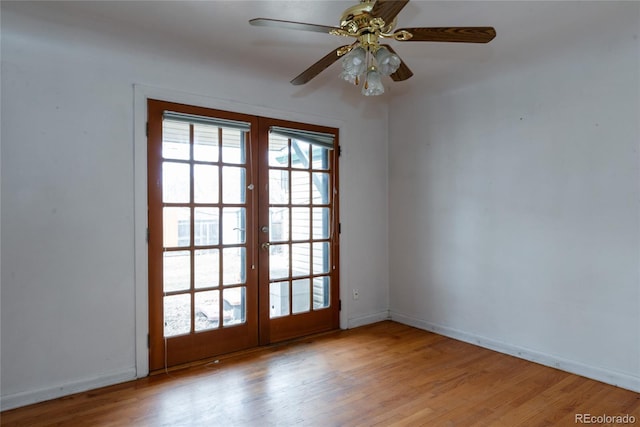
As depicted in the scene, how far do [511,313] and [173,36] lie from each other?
3498mm

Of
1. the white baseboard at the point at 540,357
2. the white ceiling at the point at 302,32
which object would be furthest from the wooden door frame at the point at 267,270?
the white baseboard at the point at 540,357

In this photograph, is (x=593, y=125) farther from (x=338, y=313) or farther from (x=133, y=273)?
(x=133, y=273)

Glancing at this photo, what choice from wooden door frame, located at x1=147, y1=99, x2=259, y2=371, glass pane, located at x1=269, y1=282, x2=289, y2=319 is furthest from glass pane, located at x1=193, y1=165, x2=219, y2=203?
glass pane, located at x1=269, y1=282, x2=289, y2=319

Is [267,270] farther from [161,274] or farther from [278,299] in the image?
[161,274]

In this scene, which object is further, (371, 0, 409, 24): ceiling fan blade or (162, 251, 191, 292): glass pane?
(162, 251, 191, 292): glass pane

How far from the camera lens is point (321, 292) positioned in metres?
3.88

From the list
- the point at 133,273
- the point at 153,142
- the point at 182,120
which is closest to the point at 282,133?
the point at 182,120

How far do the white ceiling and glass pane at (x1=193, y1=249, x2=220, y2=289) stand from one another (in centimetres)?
159

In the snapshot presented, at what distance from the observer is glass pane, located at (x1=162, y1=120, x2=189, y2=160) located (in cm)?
298

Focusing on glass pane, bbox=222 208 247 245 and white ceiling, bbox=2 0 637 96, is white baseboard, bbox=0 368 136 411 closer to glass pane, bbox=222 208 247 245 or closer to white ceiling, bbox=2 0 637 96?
glass pane, bbox=222 208 247 245

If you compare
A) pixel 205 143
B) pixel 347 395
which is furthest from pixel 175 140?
pixel 347 395

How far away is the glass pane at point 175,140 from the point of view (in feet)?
9.77

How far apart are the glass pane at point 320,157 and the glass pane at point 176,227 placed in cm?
137

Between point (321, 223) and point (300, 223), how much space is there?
0.86 ft
